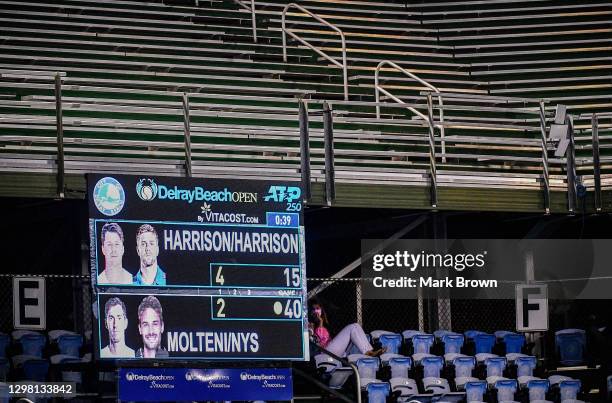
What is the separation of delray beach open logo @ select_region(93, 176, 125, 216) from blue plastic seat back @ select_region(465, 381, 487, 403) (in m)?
4.91

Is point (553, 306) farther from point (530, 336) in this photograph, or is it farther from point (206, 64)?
point (206, 64)

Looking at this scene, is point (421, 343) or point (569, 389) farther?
point (569, 389)

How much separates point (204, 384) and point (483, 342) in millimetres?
4903

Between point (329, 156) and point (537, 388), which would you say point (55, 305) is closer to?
point (329, 156)

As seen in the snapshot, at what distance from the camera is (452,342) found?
69.8 ft

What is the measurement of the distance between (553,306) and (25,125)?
8.25 metres

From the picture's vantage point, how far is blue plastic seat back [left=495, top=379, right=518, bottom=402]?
20625 millimetres

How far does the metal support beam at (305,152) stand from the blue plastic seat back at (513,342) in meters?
3.71

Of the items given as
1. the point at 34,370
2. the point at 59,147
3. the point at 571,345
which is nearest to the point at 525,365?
the point at 571,345

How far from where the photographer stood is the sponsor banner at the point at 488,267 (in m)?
23.7

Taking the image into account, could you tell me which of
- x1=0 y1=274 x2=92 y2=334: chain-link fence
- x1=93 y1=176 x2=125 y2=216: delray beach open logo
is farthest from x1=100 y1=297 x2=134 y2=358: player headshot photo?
x1=0 y1=274 x2=92 y2=334: chain-link fence

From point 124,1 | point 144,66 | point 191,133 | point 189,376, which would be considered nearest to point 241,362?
point 189,376

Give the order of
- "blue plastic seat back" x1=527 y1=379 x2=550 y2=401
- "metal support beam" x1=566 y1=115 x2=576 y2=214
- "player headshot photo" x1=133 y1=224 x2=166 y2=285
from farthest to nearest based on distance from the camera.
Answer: "metal support beam" x1=566 y1=115 x2=576 y2=214 < "blue plastic seat back" x1=527 y1=379 x2=550 y2=401 < "player headshot photo" x1=133 y1=224 x2=166 y2=285

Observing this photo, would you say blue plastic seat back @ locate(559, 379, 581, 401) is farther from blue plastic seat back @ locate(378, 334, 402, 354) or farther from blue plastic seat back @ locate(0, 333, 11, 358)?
blue plastic seat back @ locate(0, 333, 11, 358)
